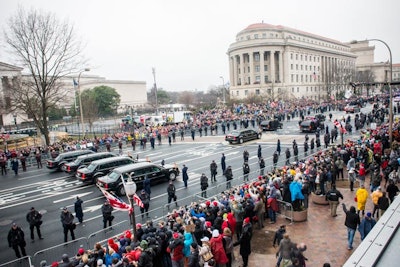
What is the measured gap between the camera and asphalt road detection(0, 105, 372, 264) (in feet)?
41.5

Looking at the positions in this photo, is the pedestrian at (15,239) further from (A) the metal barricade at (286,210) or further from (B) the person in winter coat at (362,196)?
(B) the person in winter coat at (362,196)

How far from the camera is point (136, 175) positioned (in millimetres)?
18047

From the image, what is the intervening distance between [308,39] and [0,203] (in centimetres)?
11337

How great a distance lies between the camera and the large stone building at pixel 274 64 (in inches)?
3883

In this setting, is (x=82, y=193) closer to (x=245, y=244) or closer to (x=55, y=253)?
(x=55, y=253)

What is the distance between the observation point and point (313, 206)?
1343 centimetres

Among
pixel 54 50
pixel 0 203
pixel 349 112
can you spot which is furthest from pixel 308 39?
pixel 0 203

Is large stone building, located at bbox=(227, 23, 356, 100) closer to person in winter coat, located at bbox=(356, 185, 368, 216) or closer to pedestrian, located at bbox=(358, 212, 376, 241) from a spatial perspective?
person in winter coat, located at bbox=(356, 185, 368, 216)

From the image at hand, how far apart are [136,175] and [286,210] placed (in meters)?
9.17

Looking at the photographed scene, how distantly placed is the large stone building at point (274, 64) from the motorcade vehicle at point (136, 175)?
77071 mm

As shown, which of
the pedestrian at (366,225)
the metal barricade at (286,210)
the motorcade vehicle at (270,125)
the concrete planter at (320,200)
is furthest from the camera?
the motorcade vehicle at (270,125)

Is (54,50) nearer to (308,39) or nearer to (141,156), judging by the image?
(141,156)

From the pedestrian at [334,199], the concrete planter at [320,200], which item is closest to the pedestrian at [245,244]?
the pedestrian at [334,199]

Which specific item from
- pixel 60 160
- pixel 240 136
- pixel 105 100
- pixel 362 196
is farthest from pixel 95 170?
pixel 105 100
